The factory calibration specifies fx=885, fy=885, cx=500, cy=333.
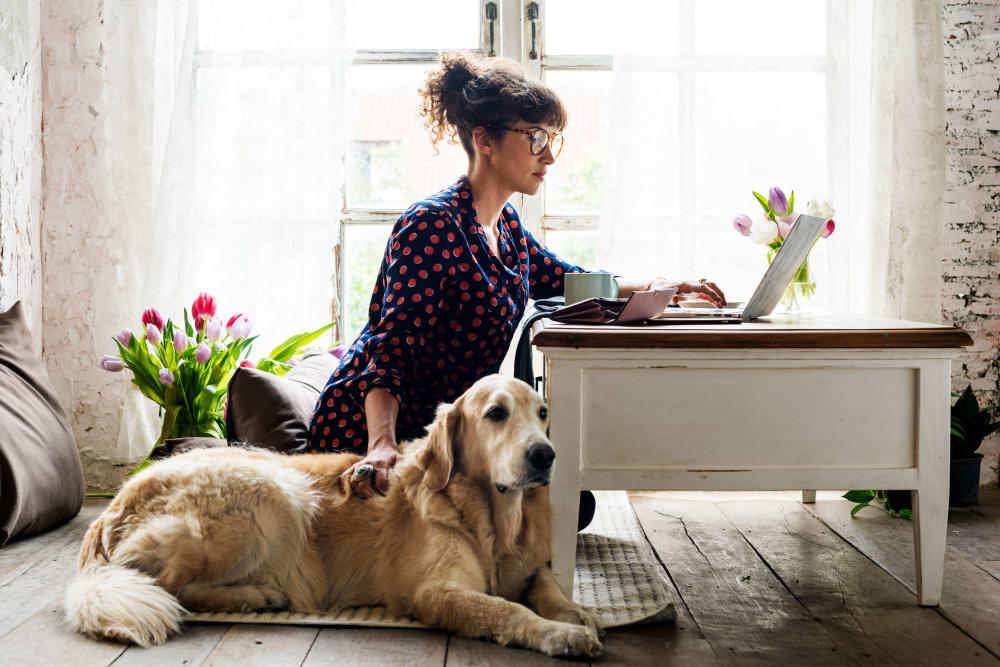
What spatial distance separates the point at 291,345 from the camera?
3146mm

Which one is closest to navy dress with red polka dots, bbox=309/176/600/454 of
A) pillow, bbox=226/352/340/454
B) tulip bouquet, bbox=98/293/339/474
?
pillow, bbox=226/352/340/454

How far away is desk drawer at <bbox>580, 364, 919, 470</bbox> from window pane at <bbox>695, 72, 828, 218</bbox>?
1720 mm

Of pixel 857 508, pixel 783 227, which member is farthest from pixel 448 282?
pixel 857 508

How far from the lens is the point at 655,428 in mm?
1851

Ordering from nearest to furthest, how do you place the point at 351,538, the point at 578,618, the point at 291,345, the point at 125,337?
the point at 578,618 < the point at 351,538 < the point at 125,337 < the point at 291,345

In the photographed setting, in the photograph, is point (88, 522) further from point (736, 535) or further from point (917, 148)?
point (917, 148)

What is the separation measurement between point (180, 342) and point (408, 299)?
1.11 m

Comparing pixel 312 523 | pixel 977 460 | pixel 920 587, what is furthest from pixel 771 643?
pixel 977 460

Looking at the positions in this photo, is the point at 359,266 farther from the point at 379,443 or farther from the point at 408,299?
the point at 379,443

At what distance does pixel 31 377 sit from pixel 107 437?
64 centimetres

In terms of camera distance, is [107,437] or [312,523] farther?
[107,437]

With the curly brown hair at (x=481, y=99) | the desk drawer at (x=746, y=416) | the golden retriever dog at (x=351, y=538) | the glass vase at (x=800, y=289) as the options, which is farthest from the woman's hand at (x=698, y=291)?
the golden retriever dog at (x=351, y=538)

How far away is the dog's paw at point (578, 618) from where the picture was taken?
5.72 ft

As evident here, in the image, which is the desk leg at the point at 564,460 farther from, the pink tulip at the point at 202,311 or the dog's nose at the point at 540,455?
the pink tulip at the point at 202,311
